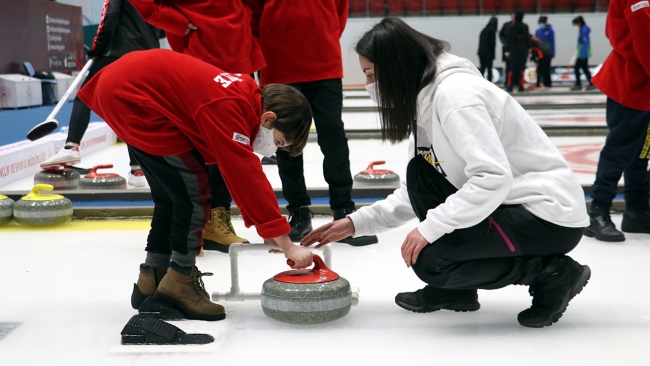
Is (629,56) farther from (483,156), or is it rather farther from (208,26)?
(208,26)

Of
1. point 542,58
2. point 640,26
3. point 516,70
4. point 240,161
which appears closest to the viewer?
point 240,161

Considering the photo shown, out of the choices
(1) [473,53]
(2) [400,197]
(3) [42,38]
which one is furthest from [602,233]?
(1) [473,53]

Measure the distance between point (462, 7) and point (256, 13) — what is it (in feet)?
52.2

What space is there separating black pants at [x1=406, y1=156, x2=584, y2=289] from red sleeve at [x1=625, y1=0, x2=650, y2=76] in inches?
48.0

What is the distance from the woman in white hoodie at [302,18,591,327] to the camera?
1.68 m

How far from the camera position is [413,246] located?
171 centimetres

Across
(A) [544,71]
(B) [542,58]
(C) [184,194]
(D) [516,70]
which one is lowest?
(A) [544,71]

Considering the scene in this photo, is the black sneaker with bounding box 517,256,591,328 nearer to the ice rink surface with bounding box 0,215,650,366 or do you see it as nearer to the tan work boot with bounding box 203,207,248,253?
the ice rink surface with bounding box 0,215,650,366

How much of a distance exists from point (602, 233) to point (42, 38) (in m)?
9.56

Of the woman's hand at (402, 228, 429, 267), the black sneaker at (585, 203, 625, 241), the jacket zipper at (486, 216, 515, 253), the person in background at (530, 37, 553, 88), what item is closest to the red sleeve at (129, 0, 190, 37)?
the woman's hand at (402, 228, 429, 267)

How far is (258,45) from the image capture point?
9.00ft

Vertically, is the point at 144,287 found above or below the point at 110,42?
below

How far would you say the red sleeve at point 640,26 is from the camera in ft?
8.63

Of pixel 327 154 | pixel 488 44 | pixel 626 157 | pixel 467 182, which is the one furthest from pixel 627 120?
pixel 488 44
